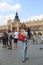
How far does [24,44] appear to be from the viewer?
11242mm

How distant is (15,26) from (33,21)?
1105 cm

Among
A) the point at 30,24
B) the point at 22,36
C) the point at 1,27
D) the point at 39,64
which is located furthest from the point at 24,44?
the point at 1,27

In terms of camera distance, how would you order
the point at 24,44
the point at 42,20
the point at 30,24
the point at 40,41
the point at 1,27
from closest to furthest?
the point at 24,44 < the point at 40,41 < the point at 42,20 < the point at 30,24 < the point at 1,27

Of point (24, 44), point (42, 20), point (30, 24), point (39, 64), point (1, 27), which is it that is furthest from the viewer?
point (1, 27)

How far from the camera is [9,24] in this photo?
146250mm

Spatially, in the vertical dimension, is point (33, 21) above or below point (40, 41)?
above

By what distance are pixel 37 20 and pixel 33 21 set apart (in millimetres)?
4385

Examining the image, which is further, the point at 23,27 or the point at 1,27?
the point at 1,27

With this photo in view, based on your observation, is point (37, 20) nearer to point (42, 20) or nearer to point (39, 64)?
point (42, 20)

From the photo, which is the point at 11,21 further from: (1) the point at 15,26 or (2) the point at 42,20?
(2) the point at 42,20

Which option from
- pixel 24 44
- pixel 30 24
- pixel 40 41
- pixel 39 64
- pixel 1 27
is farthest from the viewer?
pixel 1 27

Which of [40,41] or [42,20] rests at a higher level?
[42,20]

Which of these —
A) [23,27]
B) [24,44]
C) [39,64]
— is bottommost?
[39,64]

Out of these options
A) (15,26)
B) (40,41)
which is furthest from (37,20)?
(40,41)
